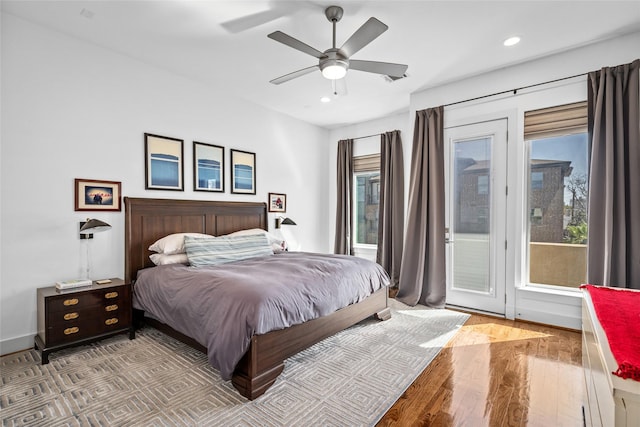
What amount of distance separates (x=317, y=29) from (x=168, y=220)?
2.68 meters

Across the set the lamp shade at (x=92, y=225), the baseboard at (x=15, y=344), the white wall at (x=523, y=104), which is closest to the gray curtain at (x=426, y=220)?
the white wall at (x=523, y=104)

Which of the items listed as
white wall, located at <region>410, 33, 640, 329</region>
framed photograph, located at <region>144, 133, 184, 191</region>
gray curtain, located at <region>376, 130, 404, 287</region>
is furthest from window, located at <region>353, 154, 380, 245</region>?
framed photograph, located at <region>144, 133, 184, 191</region>

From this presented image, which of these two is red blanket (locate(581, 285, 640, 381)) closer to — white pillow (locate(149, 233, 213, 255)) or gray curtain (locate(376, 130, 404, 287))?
gray curtain (locate(376, 130, 404, 287))

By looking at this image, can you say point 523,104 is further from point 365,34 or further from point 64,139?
point 64,139

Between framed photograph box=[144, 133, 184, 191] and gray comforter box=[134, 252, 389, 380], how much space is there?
1.10 meters

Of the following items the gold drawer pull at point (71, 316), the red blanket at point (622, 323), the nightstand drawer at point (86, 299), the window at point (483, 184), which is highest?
the window at point (483, 184)

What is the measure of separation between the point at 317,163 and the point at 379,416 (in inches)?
186

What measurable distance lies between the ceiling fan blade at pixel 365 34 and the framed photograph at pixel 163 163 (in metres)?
2.47

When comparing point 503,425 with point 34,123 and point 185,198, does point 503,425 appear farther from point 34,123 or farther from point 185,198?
point 34,123

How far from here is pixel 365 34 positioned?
223 centimetres

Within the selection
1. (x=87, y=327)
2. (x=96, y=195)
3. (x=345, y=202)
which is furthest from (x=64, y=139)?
(x=345, y=202)

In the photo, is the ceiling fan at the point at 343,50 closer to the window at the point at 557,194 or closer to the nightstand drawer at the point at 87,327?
the window at the point at 557,194

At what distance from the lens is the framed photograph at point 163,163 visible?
3551mm

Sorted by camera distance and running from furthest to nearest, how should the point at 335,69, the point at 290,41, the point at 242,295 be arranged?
the point at 335,69, the point at 290,41, the point at 242,295
